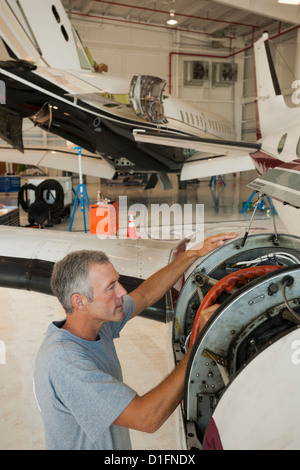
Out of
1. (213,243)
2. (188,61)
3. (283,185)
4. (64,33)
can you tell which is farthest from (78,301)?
(188,61)

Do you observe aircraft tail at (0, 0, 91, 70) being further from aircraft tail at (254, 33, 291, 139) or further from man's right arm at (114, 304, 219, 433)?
man's right arm at (114, 304, 219, 433)

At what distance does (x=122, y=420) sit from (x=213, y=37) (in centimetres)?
2234

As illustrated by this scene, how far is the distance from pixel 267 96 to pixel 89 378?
295 inches

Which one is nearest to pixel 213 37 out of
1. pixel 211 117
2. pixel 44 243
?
pixel 211 117

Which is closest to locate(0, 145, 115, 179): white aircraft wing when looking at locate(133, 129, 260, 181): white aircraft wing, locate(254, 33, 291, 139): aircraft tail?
locate(133, 129, 260, 181): white aircraft wing

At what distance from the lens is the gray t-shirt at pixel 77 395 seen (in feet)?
4.08

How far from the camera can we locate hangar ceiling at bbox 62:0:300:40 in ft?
54.3

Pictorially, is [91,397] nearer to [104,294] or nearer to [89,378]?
[89,378]

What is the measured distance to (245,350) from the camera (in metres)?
1.50

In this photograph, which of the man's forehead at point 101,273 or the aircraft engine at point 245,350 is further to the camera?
the man's forehead at point 101,273

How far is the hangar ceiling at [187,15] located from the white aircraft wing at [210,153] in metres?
8.19

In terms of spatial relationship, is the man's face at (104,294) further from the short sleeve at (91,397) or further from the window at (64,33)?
the window at (64,33)

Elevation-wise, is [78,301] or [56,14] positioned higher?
[56,14]

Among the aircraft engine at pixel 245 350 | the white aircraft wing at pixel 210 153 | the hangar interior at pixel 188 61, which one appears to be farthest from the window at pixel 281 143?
the aircraft engine at pixel 245 350
